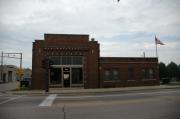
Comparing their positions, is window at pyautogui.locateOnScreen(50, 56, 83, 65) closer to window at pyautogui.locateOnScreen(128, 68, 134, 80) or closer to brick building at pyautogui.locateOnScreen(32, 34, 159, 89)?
brick building at pyautogui.locateOnScreen(32, 34, 159, 89)

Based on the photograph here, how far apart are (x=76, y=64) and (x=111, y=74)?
4995 mm

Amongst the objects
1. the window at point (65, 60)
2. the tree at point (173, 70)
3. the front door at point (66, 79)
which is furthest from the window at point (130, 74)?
the tree at point (173, 70)

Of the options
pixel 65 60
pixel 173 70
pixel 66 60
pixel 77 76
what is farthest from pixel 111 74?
pixel 173 70

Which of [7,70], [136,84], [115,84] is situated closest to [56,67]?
[115,84]

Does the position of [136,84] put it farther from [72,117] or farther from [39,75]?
[72,117]

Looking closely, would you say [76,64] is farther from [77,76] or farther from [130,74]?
[130,74]

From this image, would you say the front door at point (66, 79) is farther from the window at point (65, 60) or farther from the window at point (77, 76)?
the window at point (65, 60)

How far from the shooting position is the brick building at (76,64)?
35.1 m

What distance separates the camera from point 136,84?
3894 centimetres

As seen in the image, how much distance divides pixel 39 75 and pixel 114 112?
2276 centimetres

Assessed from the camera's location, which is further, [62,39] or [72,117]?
[62,39]

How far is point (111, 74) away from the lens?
3775cm

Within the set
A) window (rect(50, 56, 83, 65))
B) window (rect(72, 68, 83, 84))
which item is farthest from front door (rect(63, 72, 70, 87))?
window (rect(50, 56, 83, 65))

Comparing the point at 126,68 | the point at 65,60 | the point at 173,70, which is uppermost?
the point at 65,60
